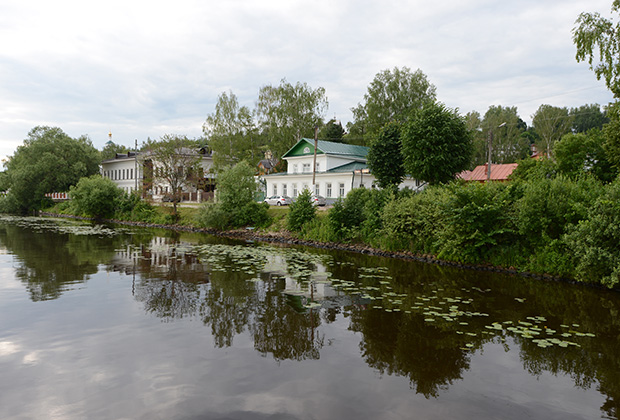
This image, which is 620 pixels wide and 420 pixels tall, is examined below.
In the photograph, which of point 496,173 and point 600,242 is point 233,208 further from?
point 496,173

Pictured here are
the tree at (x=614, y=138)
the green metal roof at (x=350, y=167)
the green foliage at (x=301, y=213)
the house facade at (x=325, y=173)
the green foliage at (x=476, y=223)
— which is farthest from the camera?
the green metal roof at (x=350, y=167)

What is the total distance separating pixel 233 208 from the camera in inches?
1431

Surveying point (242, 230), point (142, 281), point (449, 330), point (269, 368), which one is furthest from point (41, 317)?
point (242, 230)

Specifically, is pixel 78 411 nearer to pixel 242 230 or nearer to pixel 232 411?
pixel 232 411

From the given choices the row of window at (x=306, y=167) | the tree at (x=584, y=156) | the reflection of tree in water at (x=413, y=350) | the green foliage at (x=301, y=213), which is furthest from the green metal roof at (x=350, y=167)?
the reflection of tree in water at (x=413, y=350)

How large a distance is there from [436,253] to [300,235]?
444 inches

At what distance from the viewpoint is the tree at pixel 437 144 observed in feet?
90.1

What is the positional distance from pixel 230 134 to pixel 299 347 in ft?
169

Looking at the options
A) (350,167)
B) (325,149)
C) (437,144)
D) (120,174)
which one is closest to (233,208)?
(350,167)

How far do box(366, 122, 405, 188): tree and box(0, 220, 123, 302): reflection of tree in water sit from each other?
65.0 feet

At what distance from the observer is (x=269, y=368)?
25.1 ft

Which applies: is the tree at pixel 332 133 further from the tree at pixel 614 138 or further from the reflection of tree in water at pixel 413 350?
the reflection of tree in water at pixel 413 350

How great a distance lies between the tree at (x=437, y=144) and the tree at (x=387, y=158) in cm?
516

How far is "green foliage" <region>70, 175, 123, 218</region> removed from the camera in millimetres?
49116
